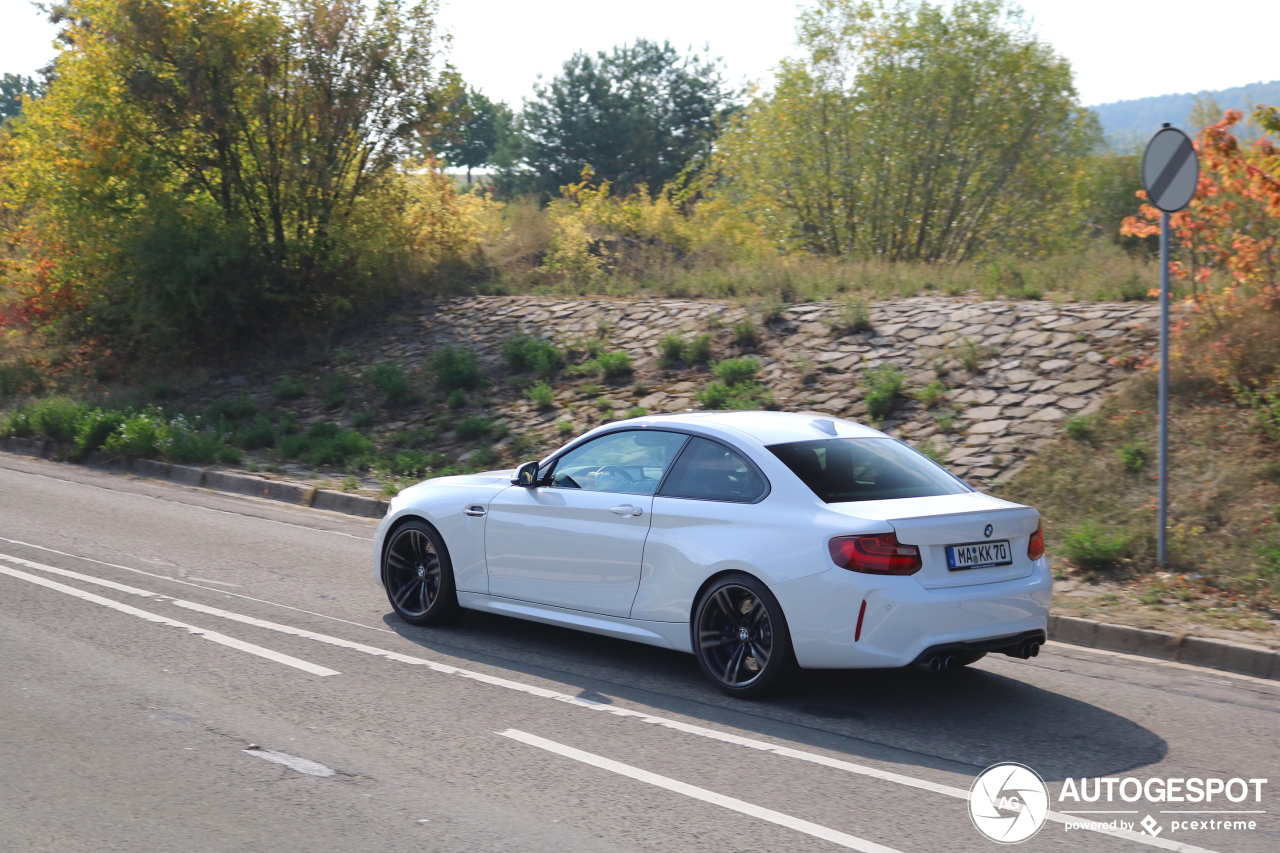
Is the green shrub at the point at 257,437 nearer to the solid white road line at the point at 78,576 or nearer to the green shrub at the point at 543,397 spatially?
the green shrub at the point at 543,397

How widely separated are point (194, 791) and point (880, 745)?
3067mm

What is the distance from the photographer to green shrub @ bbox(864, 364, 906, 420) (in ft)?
44.0

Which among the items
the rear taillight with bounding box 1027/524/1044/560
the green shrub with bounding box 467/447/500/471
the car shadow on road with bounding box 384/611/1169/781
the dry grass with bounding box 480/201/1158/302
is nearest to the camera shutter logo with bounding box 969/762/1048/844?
the car shadow on road with bounding box 384/611/1169/781

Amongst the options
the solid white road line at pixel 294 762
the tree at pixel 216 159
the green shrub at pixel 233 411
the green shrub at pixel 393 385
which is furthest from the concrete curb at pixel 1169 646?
the tree at pixel 216 159

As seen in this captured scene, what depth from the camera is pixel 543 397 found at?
54.2 feet

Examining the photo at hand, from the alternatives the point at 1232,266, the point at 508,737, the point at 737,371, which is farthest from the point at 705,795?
the point at 737,371

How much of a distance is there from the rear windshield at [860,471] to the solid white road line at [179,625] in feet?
9.59

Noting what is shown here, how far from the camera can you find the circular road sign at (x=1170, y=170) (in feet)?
29.8

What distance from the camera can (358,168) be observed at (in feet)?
74.9

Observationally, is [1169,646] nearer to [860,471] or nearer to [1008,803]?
[860,471]

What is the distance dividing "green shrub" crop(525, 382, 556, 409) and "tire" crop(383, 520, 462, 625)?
28.3 ft

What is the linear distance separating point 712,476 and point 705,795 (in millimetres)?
2162

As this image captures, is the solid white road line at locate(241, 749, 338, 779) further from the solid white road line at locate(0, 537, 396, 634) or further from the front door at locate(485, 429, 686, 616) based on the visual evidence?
the solid white road line at locate(0, 537, 396, 634)

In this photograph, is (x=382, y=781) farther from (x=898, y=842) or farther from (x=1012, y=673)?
(x=1012, y=673)
